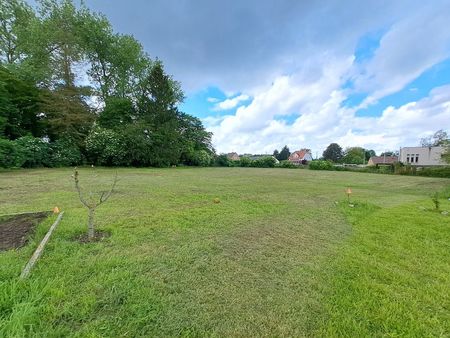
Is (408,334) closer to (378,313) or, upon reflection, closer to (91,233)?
(378,313)

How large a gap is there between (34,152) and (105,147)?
4.53 meters

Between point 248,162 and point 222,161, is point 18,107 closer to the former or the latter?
point 222,161

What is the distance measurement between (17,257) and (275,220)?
3.94m

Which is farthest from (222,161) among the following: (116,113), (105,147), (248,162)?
(105,147)

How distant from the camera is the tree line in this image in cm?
1661

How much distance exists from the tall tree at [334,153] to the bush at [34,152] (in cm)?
6149

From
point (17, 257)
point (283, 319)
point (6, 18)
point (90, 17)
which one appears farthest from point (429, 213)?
point (6, 18)

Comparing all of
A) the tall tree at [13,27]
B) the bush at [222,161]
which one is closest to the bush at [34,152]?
the tall tree at [13,27]

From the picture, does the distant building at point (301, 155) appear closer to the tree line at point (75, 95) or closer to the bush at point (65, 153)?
the tree line at point (75, 95)

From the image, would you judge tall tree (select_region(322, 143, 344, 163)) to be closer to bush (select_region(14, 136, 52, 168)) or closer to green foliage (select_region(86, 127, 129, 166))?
green foliage (select_region(86, 127, 129, 166))

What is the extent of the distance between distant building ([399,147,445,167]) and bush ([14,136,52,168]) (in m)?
48.3

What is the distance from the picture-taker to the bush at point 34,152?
14.5 metres

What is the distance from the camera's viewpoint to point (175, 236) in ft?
11.0

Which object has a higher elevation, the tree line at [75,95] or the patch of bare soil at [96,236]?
the tree line at [75,95]
